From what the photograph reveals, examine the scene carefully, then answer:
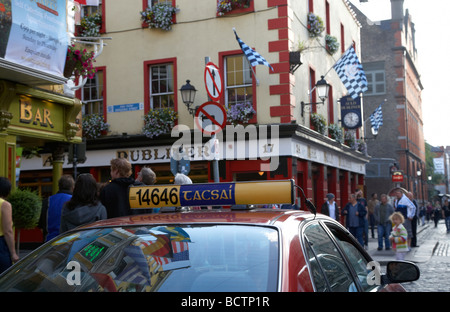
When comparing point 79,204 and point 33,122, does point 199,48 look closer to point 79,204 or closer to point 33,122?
point 33,122

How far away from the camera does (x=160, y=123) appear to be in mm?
18406

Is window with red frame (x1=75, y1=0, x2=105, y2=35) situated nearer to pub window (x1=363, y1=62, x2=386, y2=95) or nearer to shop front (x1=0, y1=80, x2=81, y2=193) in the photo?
shop front (x1=0, y1=80, x2=81, y2=193)

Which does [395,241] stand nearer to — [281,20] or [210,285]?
[281,20]

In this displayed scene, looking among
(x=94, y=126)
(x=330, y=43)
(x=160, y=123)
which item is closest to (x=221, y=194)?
(x=160, y=123)

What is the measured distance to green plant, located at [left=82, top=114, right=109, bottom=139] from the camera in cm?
1928

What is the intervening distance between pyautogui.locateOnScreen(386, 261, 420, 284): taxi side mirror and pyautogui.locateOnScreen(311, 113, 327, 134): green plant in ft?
54.5

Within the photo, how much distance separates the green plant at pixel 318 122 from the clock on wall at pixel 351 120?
339 cm

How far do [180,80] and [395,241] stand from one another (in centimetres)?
930

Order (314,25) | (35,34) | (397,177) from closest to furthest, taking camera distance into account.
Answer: (35,34) < (314,25) < (397,177)

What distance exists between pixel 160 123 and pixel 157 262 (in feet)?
51.4

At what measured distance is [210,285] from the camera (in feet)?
9.02

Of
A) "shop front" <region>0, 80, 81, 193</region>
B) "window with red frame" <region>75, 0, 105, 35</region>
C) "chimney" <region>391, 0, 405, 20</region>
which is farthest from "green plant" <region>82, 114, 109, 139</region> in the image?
"chimney" <region>391, 0, 405, 20</region>
